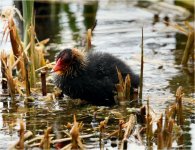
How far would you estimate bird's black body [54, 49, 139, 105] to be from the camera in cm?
752

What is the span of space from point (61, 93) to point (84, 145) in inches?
76.1

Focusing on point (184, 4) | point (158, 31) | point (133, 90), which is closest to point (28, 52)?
point (133, 90)

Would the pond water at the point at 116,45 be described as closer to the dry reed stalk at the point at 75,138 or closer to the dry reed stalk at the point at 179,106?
the dry reed stalk at the point at 179,106

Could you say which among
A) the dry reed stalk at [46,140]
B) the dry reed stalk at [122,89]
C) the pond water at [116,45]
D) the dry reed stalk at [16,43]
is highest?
the dry reed stalk at [16,43]

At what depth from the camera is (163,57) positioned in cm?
988

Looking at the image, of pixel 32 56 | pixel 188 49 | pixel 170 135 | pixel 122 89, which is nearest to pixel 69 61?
pixel 32 56

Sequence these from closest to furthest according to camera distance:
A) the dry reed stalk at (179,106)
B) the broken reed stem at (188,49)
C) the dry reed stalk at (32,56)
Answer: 1. the dry reed stalk at (179,106)
2. the dry reed stalk at (32,56)
3. the broken reed stem at (188,49)

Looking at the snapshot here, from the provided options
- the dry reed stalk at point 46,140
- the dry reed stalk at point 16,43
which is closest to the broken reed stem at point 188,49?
the dry reed stalk at point 16,43

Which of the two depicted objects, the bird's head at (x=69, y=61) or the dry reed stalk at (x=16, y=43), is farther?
the dry reed stalk at (x=16, y=43)

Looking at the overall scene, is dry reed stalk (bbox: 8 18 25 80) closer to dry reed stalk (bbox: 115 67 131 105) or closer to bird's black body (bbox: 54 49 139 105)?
bird's black body (bbox: 54 49 139 105)

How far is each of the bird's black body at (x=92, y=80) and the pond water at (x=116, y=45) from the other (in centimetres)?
18

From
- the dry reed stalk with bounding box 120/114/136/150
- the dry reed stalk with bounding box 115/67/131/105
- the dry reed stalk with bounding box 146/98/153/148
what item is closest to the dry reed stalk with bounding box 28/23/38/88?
the dry reed stalk with bounding box 115/67/131/105

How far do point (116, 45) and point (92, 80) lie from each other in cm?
293

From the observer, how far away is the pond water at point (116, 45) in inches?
275
